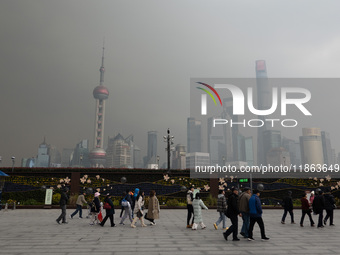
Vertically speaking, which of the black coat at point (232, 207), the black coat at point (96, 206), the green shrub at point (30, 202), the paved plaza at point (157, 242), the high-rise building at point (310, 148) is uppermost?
the high-rise building at point (310, 148)

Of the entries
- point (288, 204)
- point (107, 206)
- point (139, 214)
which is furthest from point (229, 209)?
point (288, 204)

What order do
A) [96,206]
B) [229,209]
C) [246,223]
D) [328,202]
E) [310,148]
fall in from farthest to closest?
[310,148]
[96,206]
[328,202]
[246,223]
[229,209]

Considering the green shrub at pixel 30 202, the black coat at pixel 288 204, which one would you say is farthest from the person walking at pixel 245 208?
the green shrub at pixel 30 202

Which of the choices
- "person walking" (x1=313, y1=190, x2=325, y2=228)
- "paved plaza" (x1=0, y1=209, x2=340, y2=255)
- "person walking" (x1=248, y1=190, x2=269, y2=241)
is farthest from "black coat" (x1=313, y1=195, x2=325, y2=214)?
"person walking" (x1=248, y1=190, x2=269, y2=241)

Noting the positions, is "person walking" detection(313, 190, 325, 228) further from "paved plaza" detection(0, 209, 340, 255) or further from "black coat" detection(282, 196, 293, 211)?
"black coat" detection(282, 196, 293, 211)

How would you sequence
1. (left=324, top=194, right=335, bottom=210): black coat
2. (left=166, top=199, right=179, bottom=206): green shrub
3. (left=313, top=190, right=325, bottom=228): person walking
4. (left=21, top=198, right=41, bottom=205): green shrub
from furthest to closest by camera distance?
(left=166, top=199, right=179, bottom=206): green shrub < (left=21, top=198, right=41, bottom=205): green shrub < (left=324, top=194, right=335, bottom=210): black coat < (left=313, top=190, right=325, bottom=228): person walking

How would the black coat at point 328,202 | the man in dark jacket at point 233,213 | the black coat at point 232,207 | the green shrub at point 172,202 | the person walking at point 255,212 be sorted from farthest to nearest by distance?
the green shrub at point 172,202 → the black coat at point 328,202 → the black coat at point 232,207 → the man in dark jacket at point 233,213 → the person walking at point 255,212

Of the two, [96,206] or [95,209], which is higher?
[96,206]

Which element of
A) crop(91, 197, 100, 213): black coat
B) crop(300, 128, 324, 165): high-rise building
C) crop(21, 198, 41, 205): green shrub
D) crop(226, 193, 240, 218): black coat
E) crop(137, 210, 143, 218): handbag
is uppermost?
crop(300, 128, 324, 165): high-rise building

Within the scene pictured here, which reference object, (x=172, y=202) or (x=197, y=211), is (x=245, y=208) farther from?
(x=172, y=202)

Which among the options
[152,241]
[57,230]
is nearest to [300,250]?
[152,241]

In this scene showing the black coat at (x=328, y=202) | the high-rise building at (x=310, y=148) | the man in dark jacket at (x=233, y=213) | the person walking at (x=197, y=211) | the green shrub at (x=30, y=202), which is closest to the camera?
the man in dark jacket at (x=233, y=213)

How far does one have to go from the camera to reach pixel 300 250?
7703 mm

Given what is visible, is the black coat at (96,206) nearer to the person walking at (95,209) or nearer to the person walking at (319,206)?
the person walking at (95,209)
